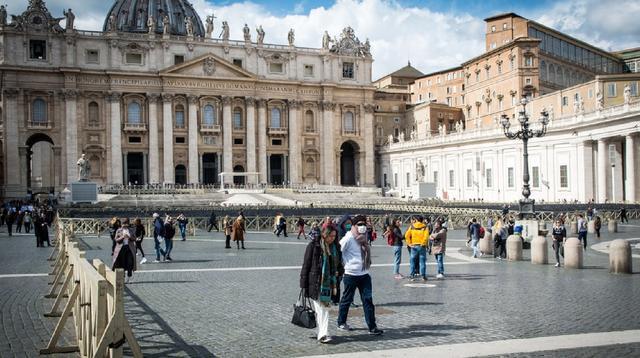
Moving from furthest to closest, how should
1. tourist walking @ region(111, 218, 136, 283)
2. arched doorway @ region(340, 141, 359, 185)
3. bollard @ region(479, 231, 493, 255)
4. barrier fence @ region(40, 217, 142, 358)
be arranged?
arched doorway @ region(340, 141, 359, 185), bollard @ region(479, 231, 493, 255), tourist walking @ region(111, 218, 136, 283), barrier fence @ region(40, 217, 142, 358)

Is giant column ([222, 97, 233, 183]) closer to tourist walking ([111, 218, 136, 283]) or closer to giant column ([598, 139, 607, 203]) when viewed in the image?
giant column ([598, 139, 607, 203])

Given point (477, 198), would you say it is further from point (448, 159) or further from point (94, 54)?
point (94, 54)

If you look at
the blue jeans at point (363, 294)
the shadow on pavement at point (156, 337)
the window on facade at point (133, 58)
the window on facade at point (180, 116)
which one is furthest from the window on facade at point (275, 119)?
the blue jeans at point (363, 294)

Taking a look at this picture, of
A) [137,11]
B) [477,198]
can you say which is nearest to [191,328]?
[477,198]

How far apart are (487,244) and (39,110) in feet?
201

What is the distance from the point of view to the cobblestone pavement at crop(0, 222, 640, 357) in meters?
8.65

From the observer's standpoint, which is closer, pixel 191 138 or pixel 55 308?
pixel 55 308

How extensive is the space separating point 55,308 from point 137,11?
89.8 meters

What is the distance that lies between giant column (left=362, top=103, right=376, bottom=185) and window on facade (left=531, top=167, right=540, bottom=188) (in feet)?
97.1

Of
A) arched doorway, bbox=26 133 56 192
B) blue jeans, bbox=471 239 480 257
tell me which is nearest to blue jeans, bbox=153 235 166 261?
blue jeans, bbox=471 239 480 257

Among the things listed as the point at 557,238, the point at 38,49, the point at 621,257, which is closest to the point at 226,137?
the point at 38,49

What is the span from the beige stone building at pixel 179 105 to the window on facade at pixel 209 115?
123 millimetres

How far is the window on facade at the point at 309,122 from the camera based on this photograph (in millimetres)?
79312

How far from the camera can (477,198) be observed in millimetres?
58406
